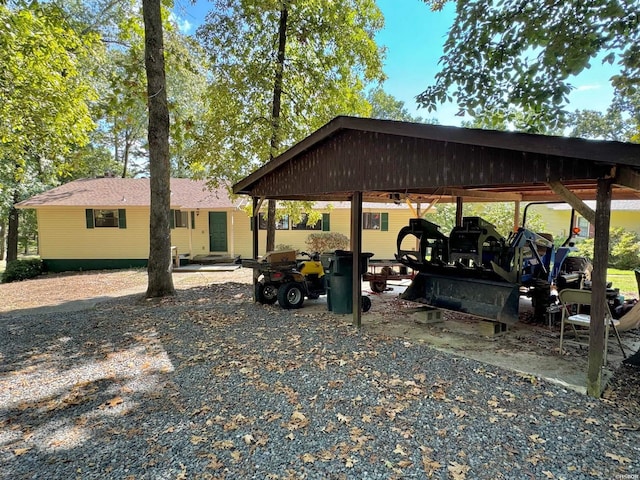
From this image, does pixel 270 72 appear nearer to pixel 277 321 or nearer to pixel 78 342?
pixel 277 321

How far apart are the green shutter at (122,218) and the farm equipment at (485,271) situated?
1309 cm

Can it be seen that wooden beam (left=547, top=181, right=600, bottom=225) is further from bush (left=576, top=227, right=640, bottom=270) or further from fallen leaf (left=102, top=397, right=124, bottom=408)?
bush (left=576, top=227, right=640, bottom=270)

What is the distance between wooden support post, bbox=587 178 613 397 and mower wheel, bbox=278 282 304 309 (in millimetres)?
5248

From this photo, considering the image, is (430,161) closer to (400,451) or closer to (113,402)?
(400,451)

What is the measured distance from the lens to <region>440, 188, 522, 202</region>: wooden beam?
8680 millimetres

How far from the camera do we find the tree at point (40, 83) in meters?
9.44

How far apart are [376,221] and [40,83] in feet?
43.8

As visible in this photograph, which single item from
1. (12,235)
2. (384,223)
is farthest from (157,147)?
(12,235)

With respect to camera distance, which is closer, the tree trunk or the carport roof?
the carport roof

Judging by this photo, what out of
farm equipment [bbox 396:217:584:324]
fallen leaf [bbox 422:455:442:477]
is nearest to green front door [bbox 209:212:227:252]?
farm equipment [bbox 396:217:584:324]

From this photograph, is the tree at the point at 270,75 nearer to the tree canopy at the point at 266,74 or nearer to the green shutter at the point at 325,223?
the tree canopy at the point at 266,74

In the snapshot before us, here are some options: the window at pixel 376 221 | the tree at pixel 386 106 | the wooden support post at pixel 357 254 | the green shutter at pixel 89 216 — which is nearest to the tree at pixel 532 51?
the wooden support post at pixel 357 254

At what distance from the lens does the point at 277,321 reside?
22.2 feet

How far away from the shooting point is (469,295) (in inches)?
244
